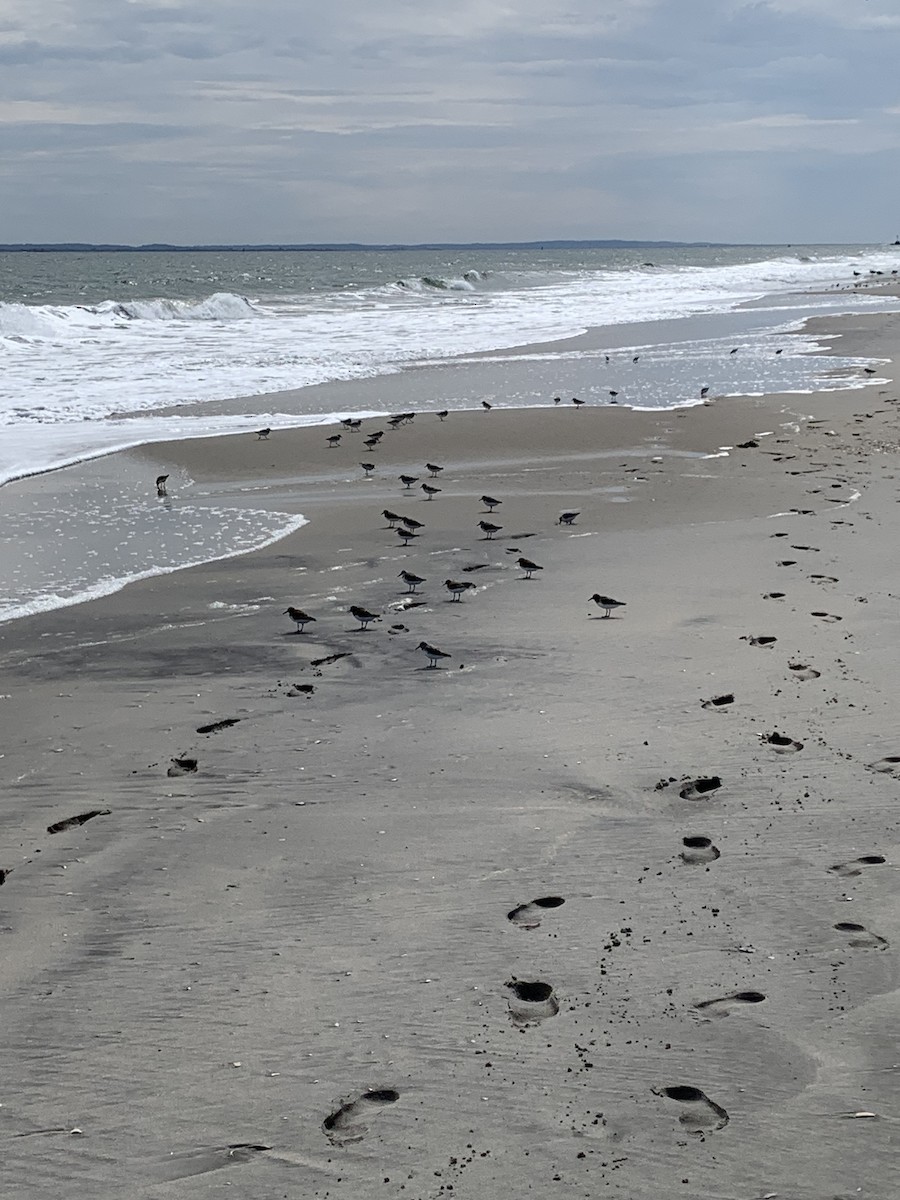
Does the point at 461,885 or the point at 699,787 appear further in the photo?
the point at 699,787

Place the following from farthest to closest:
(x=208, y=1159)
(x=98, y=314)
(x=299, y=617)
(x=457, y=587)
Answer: (x=98, y=314) < (x=457, y=587) < (x=299, y=617) < (x=208, y=1159)

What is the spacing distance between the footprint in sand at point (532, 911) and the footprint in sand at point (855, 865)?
0.97 m

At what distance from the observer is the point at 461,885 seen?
14.3ft

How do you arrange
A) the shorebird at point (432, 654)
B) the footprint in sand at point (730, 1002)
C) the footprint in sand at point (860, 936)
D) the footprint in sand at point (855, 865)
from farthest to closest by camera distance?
the shorebird at point (432, 654) < the footprint in sand at point (855, 865) < the footprint in sand at point (860, 936) < the footprint in sand at point (730, 1002)

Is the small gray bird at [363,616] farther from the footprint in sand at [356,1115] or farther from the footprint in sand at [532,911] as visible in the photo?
the footprint in sand at [356,1115]

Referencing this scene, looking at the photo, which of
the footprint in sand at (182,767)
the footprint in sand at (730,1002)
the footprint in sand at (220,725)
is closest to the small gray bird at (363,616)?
the footprint in sand at (220,725)

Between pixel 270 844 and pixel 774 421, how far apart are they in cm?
1272

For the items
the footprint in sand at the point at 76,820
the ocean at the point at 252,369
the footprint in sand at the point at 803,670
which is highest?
the ocean at the point at 252,369

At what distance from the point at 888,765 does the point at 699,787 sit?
0.81 metres

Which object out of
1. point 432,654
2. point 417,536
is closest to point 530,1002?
point 432,654

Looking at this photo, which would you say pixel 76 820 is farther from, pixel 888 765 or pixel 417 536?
pixel 417 536

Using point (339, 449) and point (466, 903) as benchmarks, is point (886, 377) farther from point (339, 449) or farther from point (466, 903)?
point (466, 903)

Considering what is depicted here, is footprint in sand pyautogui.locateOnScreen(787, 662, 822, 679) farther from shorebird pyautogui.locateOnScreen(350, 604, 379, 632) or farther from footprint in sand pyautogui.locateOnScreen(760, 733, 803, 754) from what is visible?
shorebird pyautogui.locateOnScreen(350, 604, 379, 632)

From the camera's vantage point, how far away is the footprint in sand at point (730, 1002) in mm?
3549
